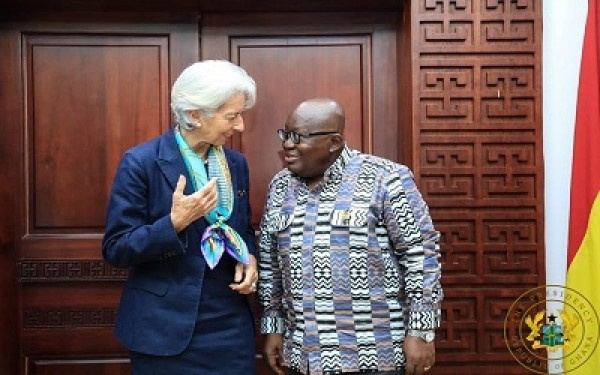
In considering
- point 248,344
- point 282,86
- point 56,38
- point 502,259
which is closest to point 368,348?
point 248,344

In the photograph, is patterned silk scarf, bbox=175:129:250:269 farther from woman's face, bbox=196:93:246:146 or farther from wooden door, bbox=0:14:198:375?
wooden door, bbox=0:14:198:375

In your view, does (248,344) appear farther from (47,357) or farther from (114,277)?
(47,357)

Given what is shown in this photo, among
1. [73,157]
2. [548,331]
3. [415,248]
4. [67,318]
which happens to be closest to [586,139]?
[548,331]

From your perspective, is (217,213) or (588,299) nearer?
(217,213)

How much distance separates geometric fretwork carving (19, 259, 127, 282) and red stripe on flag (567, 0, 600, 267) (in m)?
→ 1.75

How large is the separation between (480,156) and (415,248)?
2.28 feet

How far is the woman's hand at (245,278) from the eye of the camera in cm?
201

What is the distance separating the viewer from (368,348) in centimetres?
199

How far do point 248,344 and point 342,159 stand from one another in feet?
2.06

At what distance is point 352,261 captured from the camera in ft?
6.53

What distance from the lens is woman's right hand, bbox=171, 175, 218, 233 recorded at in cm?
184

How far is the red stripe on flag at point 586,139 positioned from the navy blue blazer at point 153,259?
1.34 meters

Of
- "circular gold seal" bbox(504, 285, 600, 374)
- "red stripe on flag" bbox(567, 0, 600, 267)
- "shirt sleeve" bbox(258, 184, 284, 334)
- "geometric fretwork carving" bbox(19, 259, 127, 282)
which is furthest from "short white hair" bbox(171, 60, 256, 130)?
"circular gold seal" bbox(504, 285, 600, 374)

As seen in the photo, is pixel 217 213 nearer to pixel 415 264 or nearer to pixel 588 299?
pixel 415 264
